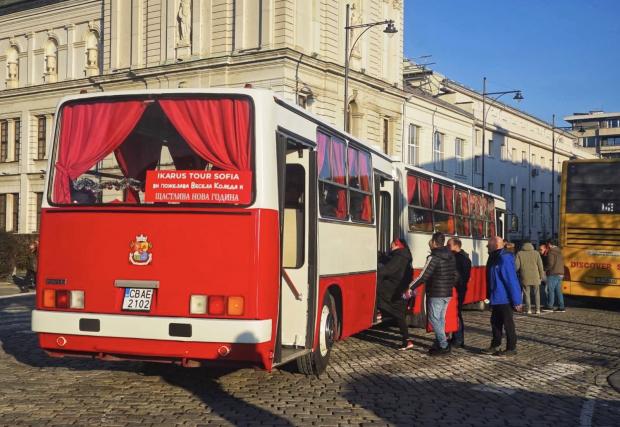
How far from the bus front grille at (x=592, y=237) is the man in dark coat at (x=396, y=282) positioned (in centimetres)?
1058

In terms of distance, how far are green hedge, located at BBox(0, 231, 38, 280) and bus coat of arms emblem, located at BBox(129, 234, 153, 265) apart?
81.1ft

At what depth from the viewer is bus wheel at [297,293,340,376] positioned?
1009 centimetres

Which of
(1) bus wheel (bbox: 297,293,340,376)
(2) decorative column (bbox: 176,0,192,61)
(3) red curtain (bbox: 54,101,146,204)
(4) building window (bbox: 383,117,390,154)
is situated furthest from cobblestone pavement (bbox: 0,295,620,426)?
(4) building window (bbox: 383,117,390,154)

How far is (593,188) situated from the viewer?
74.0ft

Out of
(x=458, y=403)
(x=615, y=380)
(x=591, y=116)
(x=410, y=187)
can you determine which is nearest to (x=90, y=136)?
(x=458, y=403)

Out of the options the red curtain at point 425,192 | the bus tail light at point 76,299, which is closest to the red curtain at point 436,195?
the red curtain at point 425,192

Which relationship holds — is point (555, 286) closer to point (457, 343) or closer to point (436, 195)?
point (436, 195)

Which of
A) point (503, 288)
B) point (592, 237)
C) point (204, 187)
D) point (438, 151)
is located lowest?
point (503, 288)

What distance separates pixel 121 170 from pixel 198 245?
4.19 ft

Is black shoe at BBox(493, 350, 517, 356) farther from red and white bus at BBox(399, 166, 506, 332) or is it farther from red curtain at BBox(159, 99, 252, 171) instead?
red curtain at BBox(159, 99, 252, 171)

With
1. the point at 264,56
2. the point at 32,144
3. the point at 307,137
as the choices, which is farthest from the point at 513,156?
the point at 307,137

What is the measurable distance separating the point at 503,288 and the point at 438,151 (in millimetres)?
49961

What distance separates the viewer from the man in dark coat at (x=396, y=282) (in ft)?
43.0

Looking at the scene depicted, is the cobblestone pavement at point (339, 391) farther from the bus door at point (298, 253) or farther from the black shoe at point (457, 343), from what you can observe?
the bus door at point (298, 253)
